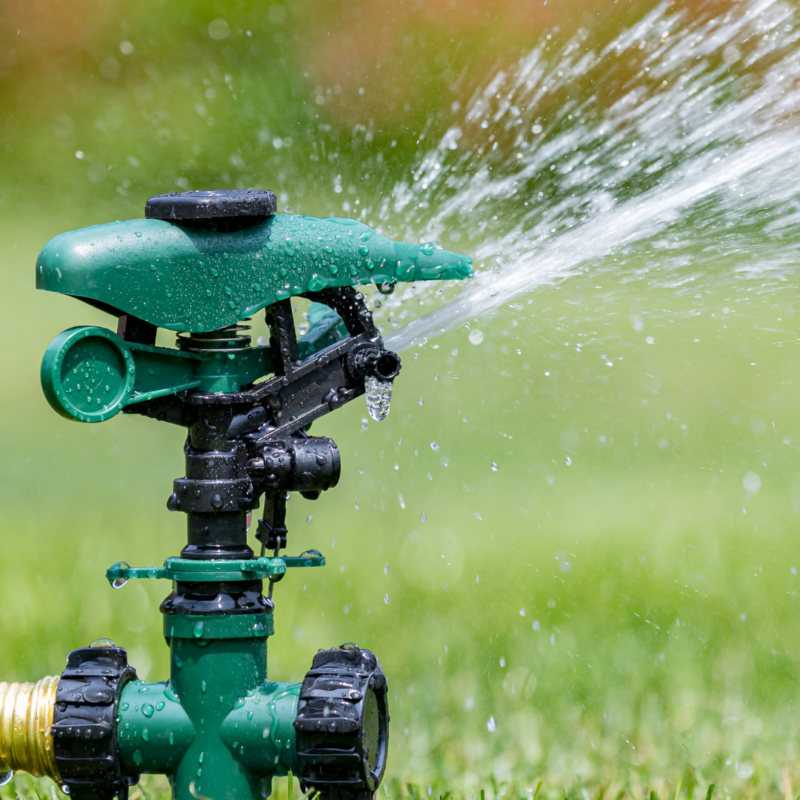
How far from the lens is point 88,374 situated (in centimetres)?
113

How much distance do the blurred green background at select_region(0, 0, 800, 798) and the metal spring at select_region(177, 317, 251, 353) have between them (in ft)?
2.50

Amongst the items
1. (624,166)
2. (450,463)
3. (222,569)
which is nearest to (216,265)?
(222,569)

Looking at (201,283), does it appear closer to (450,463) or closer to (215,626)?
(215,626)

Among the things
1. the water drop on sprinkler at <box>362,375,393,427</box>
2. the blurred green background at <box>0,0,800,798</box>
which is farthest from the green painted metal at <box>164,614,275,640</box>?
the blurred green background at <box>0,0,800,798</box>

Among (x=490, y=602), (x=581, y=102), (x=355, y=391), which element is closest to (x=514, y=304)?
(x=490, y=602)

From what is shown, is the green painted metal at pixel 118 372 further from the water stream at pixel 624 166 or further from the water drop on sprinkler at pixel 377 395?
the water stream at pixel 624 166

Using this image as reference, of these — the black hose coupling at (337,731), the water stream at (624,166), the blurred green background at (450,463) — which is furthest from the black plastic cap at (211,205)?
the blurred green background at (450,463)

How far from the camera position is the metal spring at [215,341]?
1.22 m

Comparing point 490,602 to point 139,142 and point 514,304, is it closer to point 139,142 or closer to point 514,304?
point 514,304

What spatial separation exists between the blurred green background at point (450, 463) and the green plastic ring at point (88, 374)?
81 centimetres

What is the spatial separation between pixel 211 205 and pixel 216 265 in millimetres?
56

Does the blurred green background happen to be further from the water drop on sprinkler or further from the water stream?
the water drop on sprinkler

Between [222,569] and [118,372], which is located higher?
[118,372]

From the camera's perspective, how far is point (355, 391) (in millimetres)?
1262
